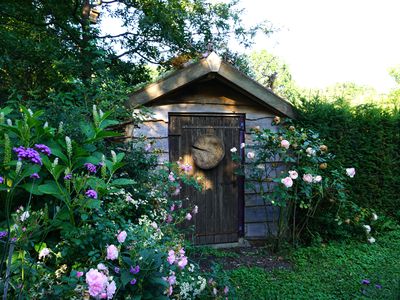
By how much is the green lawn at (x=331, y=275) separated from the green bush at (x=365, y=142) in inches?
38.6

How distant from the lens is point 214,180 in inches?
194

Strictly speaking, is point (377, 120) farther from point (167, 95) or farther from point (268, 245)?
point (167, 95)

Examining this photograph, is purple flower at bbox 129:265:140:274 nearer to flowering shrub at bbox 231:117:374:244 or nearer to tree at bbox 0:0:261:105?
flowering shrub at bbox 231:117:374:244

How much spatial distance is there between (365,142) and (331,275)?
265 cm

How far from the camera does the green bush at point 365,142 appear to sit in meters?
5.18

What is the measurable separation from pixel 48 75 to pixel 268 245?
517 centimetres

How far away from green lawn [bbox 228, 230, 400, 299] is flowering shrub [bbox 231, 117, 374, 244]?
18.3 inches

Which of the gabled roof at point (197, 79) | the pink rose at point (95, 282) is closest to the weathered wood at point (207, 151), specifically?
the gabled roof at point (197, 79)

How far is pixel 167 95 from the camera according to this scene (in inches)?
182

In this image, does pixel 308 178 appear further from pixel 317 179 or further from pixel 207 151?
pixel 207 151

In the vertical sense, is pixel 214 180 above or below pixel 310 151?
below

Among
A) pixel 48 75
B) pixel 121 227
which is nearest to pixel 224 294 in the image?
pixel 121 227

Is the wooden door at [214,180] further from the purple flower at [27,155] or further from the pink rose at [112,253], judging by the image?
the purple flower at [27,155]

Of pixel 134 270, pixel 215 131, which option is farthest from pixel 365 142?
pixel 134 270
